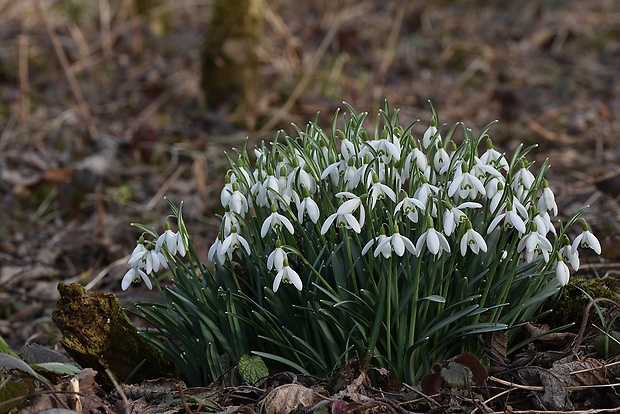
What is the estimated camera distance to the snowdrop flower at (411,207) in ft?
6.01

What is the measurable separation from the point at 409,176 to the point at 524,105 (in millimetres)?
3665

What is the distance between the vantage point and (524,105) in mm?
5465

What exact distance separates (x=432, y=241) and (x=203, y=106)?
13.5ft

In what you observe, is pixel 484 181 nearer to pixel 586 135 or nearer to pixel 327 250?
pixel 327 250

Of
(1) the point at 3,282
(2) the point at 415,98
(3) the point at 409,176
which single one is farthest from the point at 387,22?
(3) the point at 409,176

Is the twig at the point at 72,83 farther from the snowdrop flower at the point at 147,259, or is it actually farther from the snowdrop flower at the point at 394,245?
the snowdrop flower at the point at 394,245

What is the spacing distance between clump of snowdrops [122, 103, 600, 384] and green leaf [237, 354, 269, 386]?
49 mm

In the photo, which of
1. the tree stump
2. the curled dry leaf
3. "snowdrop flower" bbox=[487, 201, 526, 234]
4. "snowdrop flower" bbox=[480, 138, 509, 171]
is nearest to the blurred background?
the tree stump

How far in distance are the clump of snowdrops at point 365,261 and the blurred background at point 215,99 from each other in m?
0.90

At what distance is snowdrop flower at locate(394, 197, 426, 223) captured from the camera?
1831mm

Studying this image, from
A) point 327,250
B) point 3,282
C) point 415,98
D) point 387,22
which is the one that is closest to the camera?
point 327,250

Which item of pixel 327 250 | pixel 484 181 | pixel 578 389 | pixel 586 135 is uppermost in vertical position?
pixel 484 181

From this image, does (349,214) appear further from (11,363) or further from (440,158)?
(11,363)

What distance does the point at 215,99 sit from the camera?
17.6ft
